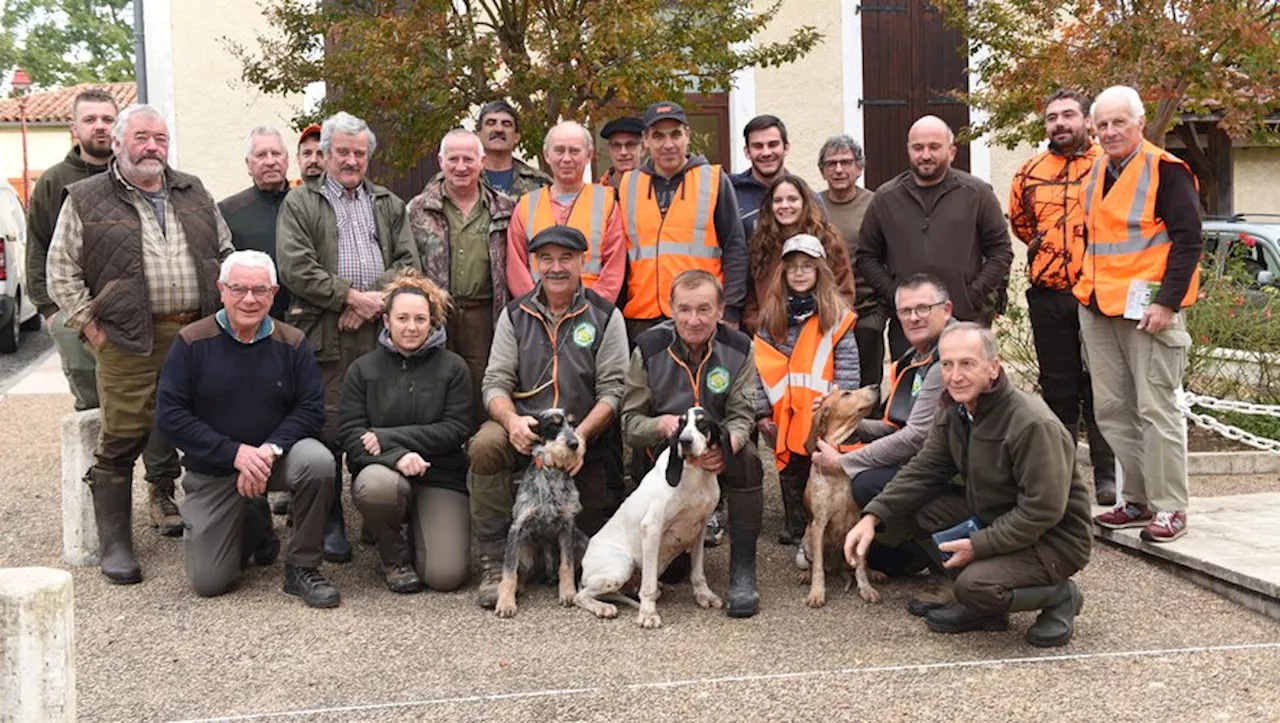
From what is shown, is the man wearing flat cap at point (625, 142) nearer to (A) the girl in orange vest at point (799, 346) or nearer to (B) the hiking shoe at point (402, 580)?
(A) the girl in orange vest at point (799, 346)

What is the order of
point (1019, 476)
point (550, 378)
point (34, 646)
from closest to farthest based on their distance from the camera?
point (34, 646) → point (1019, 476) → point (550, 378)

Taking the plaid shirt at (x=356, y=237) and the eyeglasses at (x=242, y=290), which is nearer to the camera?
the eyeglasses at (x=242, y=290)

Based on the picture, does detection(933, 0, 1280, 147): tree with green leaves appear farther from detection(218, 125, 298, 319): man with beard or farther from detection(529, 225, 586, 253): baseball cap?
detection(218, 125, 298, 319): man with beard

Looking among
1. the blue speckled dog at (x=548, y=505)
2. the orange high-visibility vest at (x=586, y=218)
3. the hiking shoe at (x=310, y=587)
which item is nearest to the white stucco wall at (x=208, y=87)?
the orange high-visibility vest at (x=586, y=218)

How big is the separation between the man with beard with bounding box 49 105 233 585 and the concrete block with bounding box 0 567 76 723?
9.65 feet

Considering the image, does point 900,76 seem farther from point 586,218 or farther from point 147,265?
point 147,265

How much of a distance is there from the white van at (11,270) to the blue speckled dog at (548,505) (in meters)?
10.9


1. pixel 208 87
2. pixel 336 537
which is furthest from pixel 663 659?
pixel 208 87

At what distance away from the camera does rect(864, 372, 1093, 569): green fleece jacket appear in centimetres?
435

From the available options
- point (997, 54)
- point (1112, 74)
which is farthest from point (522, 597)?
point (997, 54)

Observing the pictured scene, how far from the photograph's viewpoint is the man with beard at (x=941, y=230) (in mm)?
6031

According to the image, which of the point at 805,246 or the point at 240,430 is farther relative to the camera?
the point at 805,246

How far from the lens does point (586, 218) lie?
602 centimetres

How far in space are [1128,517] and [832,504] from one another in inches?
62.6
